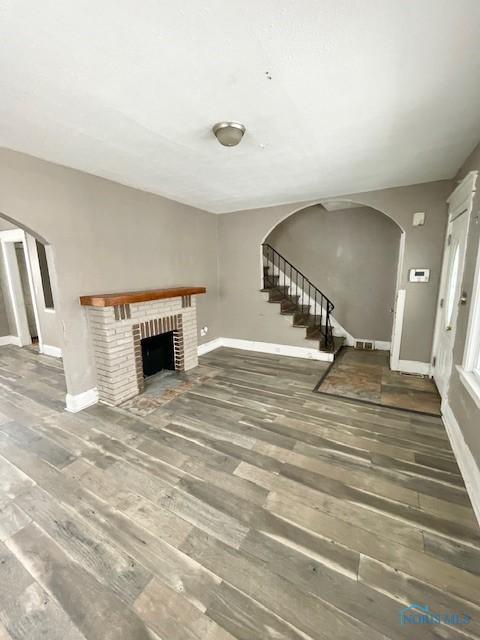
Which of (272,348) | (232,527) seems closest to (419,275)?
(272,348)

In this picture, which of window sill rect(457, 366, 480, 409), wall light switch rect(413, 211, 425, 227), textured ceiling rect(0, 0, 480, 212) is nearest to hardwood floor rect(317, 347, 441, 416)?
window sill rect(457, 366, 480, 409)

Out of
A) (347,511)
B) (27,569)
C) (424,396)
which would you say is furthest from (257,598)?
(424,396)

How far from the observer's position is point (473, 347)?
2.21 meters

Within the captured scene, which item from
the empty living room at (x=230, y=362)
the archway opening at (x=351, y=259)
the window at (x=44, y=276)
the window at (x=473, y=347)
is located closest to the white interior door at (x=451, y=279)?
the empty living room at (x=230, y=362)

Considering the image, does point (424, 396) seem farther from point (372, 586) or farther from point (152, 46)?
point (152, 46)

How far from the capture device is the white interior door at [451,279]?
2.73 meters

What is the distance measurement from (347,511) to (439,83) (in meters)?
2.78

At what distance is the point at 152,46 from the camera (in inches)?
52.1

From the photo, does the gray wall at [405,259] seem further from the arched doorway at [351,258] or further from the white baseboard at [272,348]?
the arched doorway at [351,258]

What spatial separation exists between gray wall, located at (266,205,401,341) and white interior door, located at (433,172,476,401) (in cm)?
153

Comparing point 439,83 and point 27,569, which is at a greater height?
point 439,83

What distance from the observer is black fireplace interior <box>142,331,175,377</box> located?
3.90 metres

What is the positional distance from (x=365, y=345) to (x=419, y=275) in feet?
6.45

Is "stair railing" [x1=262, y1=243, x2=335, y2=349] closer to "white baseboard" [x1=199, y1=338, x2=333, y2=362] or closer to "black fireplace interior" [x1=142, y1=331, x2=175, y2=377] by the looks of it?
"white baseboard" [x1=199, y1=338, x2=333, y2=362]
